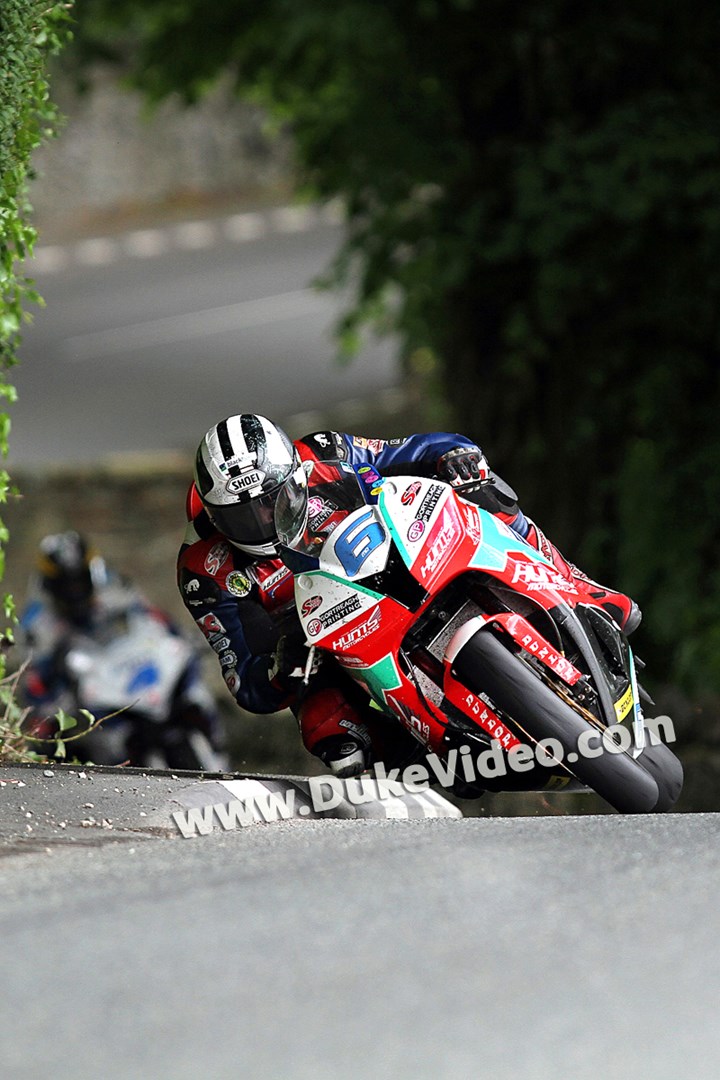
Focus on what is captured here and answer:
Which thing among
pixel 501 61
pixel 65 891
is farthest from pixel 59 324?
pixel 65 891

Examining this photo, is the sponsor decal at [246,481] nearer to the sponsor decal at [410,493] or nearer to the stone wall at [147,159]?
the sponsor decal at [410,493]

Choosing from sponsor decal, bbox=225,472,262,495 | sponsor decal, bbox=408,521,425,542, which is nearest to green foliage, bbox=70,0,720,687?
sponsor decal, bbox=408,521,425,542

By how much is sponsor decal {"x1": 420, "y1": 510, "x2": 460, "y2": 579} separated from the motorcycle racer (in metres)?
0.37

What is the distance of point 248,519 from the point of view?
16.5ft

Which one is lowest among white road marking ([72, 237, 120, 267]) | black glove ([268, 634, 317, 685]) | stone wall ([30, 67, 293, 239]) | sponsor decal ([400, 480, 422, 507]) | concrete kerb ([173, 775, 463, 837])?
white road marking ([72, 237, 120, 267])

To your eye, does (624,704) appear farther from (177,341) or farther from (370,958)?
(177,341)

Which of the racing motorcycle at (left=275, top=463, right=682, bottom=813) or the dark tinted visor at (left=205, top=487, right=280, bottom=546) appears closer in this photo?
the racing motorcycle at (left=275, top=463, right=682, bottom=813)

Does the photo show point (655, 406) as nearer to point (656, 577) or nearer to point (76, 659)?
point (656, 577)

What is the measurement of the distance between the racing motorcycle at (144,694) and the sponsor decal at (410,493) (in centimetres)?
385

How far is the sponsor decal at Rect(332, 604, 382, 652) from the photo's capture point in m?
4.91

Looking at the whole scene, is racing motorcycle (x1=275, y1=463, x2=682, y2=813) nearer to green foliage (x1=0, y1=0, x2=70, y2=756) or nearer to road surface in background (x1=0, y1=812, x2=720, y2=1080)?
road surface in background (x1=0, y1=812, x2=720, y2=1080)

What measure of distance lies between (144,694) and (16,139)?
4.18 metres

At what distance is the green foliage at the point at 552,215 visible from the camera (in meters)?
9.66

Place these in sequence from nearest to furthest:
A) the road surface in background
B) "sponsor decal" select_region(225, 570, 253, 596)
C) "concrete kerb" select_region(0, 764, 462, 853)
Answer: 1. the road surface in background
2. "concrete kerb" select_region(0, 764, 462, 853)
3. "sponsor decal" select_region(225, 570, 253, 596)
